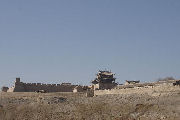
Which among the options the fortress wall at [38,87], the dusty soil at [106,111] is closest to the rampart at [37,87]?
the fortress wall at [38,87]

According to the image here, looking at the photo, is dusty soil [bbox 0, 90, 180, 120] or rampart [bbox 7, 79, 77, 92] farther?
rampart [bbox 7, 79, 77, 92]

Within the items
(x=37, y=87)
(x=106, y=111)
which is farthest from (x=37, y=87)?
(x=106, y=111)

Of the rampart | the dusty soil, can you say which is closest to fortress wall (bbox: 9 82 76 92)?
the rampart

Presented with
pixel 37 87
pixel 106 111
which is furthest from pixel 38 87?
pixel 106 111

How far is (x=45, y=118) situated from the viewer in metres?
22.1

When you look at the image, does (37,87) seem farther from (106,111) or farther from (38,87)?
(106,111)

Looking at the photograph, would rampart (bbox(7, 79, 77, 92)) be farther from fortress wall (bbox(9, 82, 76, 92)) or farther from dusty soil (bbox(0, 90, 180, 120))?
dusty soil (bbox(0, 90, 180, 120))

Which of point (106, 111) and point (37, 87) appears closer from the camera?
point (106, 111)

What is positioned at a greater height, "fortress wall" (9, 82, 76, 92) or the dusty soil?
"fortress wall" (9, 82, 76, 92)

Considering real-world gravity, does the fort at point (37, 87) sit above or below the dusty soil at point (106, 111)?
above

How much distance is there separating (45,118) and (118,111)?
5.42 meters

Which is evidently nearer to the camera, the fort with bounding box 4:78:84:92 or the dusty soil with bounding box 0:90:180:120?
the dusty soil with bounding box 0:90:180:120

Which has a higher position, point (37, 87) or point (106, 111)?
point (37, 87)

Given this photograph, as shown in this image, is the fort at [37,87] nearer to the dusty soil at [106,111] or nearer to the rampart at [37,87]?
the rampart at [37,87]
